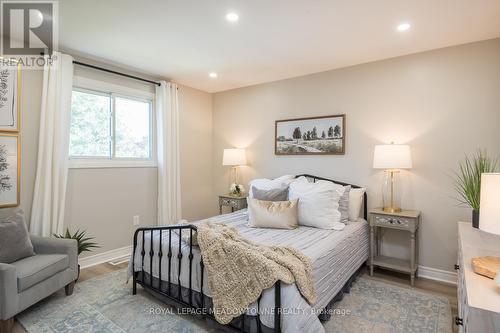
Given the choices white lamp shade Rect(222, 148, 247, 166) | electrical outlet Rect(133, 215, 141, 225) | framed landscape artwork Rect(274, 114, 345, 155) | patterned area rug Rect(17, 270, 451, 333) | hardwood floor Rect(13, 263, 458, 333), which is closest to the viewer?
patterned area rug Rect(17, 270, 451, 333)

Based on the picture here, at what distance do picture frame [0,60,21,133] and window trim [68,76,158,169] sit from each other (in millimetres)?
560

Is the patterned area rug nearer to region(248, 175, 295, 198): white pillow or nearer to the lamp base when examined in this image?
the lamp base

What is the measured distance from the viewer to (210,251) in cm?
196

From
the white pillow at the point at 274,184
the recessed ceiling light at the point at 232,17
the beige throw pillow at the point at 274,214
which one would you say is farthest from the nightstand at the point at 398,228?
the recessed ceiling light at the point at 232,17

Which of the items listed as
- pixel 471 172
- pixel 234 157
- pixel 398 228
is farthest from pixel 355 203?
pixel 234 157

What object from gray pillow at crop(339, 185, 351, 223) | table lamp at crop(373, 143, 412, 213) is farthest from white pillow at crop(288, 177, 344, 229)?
table lamp at crop(373, 143, 412, 213)

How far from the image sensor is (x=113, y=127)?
12.1 ft

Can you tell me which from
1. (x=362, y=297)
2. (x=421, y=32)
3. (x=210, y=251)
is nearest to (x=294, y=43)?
(x=421, y=32)

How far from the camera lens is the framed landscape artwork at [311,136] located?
364cm

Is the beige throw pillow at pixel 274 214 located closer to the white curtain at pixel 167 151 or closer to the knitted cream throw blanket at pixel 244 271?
the knitted cream throw blanket at pixel 244 271

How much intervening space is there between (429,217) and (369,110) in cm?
141

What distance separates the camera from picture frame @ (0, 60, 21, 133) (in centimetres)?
270

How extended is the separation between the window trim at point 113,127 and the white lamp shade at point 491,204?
3702 mm

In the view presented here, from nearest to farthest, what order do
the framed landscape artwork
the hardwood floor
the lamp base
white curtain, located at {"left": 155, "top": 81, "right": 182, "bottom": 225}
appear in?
1. the hardwood floor
2. the lamp base
3. the framed landscape artwork
4. white curtain, located at {"left": 155, "top": 81, "right": 182, "bottom": 225}
